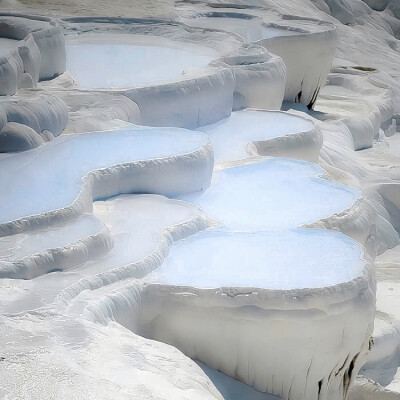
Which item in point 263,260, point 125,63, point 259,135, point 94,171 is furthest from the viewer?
point 125,63

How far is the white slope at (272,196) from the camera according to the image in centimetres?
423

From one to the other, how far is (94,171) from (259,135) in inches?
67.8

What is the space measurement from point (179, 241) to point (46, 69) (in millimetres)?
2537

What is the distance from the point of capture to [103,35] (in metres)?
7.24

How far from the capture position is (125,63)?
646 cm

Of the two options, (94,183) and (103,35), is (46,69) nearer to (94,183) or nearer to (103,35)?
(103,35)

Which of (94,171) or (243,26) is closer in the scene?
(94,171)

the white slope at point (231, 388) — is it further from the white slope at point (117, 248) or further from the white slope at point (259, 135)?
the white slope at point (259, 135)

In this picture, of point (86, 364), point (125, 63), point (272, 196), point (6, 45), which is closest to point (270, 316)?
point (86, 364)

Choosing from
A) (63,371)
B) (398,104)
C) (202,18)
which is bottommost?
(398,104)

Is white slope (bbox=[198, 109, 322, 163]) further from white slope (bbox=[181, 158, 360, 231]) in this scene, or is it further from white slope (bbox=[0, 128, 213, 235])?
white slope (bbox=[0, 128, 213, 235])

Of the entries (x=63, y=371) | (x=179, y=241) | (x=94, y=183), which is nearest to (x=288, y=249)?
(x=179, y=241)

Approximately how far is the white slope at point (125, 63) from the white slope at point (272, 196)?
1.22 m

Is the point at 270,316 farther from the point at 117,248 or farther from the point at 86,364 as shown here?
the point at 86,364
